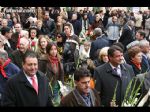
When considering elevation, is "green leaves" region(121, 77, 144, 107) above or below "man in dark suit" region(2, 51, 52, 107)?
below

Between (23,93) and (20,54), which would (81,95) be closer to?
(23,93)

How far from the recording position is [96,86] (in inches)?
235

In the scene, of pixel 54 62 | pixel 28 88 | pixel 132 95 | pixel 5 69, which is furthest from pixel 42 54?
pixel 28 88

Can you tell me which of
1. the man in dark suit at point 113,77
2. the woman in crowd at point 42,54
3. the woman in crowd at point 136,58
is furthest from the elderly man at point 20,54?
the man in dark suit at point 113,77

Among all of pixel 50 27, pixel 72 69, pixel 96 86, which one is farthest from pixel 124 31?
pixel 96 86

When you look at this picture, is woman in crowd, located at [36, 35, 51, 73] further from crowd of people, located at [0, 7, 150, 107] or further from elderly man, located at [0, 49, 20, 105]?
elderly man, located at [0, 49, 20, 105]

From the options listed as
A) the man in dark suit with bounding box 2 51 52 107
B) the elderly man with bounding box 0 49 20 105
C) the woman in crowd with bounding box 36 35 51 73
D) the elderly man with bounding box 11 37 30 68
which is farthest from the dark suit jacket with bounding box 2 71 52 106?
the elderly man with bounding box 11 37 30 68

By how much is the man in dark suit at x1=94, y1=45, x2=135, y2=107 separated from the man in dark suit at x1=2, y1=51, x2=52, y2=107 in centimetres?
99

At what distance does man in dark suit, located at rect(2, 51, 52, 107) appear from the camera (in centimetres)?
499

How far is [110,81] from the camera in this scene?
5992 millimetres

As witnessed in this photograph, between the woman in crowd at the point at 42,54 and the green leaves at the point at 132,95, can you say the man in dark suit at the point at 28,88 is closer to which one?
the green leaves at the point at 132,95

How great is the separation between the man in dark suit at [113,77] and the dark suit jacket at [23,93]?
1035mm

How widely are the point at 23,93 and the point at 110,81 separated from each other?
1.41 metres
